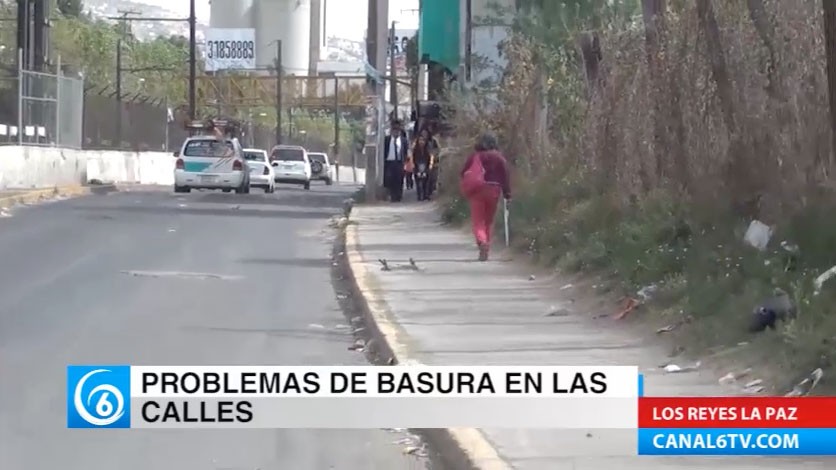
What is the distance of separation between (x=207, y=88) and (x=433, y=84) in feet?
141

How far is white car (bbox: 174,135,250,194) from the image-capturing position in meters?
42.2

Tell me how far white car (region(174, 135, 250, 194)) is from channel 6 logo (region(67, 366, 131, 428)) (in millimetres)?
33690

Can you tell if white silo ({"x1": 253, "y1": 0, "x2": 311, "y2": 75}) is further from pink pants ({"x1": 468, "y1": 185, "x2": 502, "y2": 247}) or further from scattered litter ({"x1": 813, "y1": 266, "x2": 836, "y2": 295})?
scattered litter ({"x1": 813, "y1": 266, "x2": 836, "y2": 295})

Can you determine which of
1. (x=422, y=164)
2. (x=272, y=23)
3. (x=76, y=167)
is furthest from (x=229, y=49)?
(x=422, y=164)

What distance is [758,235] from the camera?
14047 millimetres

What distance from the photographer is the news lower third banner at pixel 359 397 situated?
8.00 m

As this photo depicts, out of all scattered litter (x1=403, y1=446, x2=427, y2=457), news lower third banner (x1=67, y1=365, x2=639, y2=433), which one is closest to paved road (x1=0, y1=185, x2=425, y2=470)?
scattered litter (x1=403, y1=446, x2=427, y2=457)

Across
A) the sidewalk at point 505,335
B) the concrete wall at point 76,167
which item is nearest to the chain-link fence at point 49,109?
the concrete wall at point 76,167

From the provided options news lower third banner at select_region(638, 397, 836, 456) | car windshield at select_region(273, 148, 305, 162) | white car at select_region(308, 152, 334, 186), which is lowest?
white car at select_region(308, 152, 334, 186)

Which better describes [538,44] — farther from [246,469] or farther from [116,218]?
[246,469]

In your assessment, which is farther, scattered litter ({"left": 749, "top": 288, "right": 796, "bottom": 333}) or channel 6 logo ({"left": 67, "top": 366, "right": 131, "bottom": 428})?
scattered litter ({"left": 749, "top": 288, "right": 796, "bottom": 333})

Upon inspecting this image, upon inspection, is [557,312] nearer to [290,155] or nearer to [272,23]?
[290,155]

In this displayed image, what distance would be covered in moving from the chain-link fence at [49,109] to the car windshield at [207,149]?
327 cm

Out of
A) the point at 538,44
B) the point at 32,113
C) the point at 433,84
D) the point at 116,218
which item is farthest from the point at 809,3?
the point at 433,84
